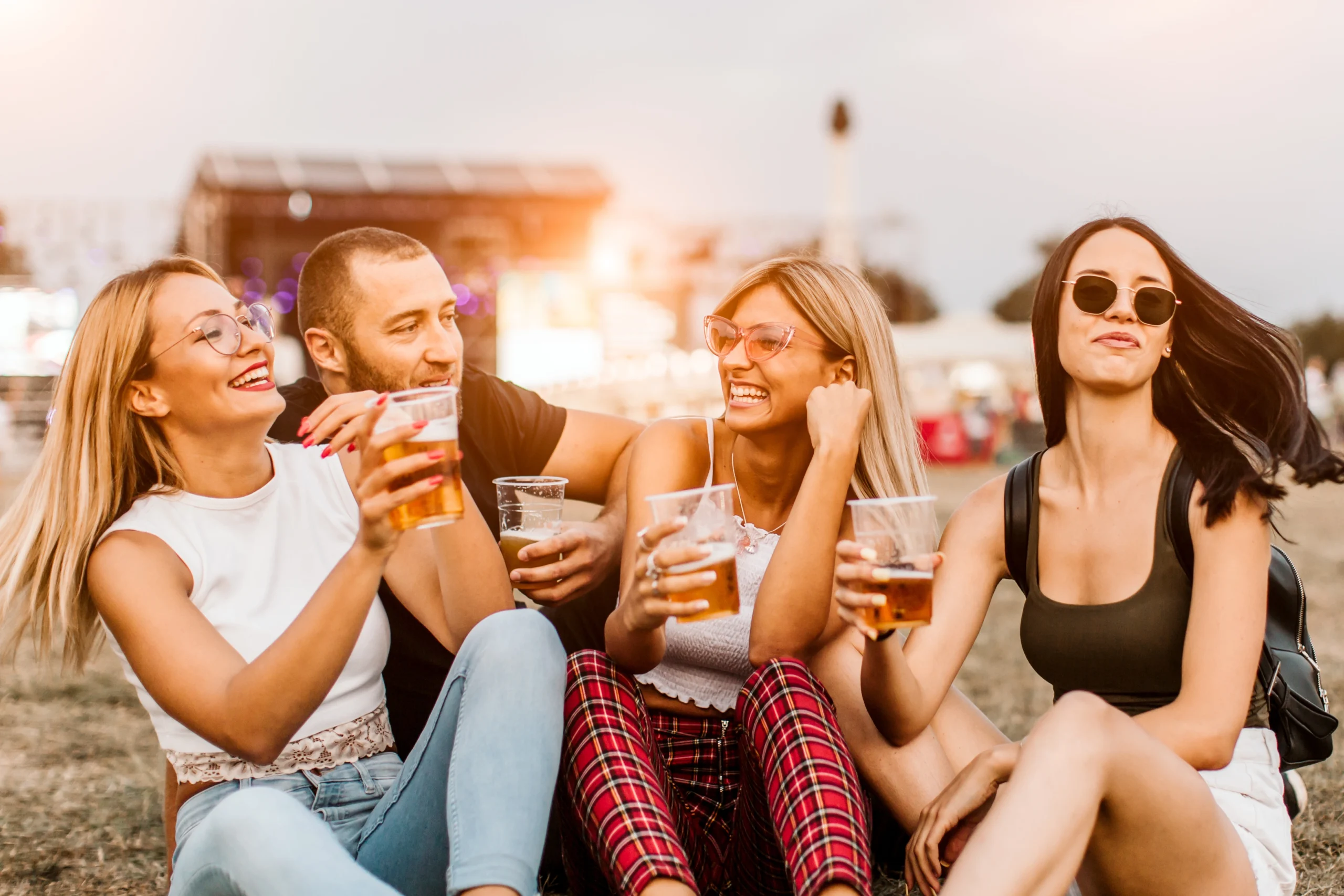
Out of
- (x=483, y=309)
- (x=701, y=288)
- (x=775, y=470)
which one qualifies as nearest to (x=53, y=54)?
(x=483, y=309)

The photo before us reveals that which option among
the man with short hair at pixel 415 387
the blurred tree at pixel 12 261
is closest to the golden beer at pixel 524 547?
the man with short hair at pixel 415 387

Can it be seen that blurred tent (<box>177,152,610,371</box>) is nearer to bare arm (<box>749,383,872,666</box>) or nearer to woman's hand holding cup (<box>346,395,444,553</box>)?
bare arm (<box>749,383,872,666</box>)

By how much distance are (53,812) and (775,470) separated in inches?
116

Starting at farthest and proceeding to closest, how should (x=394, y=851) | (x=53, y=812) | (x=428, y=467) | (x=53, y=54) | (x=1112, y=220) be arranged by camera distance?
(x=53, y=54), (x=53, y=812), (x=1112, y=220), (x=394, y=851), (x=428, y=467)

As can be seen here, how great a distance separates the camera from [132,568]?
2.27 m

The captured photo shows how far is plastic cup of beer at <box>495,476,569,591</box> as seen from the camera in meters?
2.74

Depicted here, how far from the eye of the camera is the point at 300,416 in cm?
340

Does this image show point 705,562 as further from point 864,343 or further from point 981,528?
point 864,343

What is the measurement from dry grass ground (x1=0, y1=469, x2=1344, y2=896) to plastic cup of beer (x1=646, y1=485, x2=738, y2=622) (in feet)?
4.87

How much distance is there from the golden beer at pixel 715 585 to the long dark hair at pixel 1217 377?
120cm

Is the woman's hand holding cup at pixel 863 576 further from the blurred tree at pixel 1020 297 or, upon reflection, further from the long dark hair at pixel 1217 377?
the blurred tree at pixel 1020 297

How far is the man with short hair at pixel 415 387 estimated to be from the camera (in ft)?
→ 10.1

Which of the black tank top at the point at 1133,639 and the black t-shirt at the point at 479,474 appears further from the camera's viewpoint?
the black t-shirt at the point at 479,474

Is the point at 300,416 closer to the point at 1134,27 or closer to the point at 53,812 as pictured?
the point at 53,812
